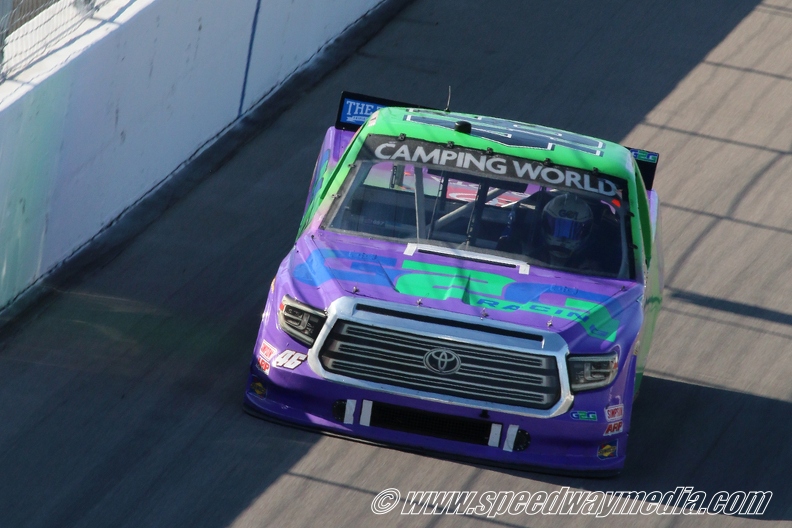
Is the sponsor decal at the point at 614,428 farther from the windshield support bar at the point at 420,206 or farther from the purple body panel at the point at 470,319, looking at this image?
the windshield support bar at the point at 420,206

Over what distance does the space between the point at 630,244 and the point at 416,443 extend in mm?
1775

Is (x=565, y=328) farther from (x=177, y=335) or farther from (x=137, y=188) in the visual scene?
(x=137, y=188)

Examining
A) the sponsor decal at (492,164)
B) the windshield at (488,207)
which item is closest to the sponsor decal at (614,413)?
the windshield at (488,207)

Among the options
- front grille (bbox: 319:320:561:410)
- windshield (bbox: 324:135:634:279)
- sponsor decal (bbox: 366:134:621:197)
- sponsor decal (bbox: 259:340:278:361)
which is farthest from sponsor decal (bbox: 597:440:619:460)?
sponsor decal (bbox: 259:340:278:361)

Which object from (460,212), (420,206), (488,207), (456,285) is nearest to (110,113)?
(420,206)

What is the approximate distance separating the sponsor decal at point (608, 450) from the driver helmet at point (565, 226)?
112 cm

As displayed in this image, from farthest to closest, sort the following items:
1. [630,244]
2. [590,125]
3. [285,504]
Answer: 1. [590,125]
2. [630,244]
3. [285,504]

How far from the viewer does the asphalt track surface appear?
21.3 feet

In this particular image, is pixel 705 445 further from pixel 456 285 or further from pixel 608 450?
pixel 456 285

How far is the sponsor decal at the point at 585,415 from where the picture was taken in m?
6.52

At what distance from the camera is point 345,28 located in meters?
13.6

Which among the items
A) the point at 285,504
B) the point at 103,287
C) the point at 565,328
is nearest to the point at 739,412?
the point at 565,328

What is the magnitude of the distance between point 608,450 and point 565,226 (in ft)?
4.34

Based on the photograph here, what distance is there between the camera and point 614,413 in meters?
6.64
